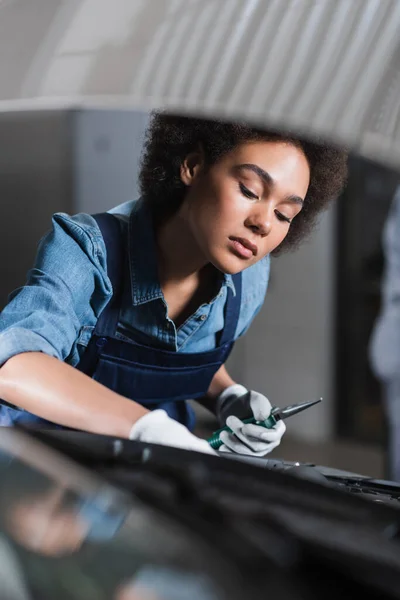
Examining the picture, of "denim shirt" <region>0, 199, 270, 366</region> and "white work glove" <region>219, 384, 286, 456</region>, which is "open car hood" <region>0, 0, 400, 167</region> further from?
"white work glove" <region>219, 384, 286, 456</region>

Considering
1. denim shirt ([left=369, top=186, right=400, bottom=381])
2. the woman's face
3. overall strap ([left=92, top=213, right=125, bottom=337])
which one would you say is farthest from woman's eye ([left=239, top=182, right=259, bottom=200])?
denim shirt ([left=369, top=186, right=400, bottom=381])

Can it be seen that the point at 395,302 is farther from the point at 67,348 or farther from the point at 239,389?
the point at 67,348

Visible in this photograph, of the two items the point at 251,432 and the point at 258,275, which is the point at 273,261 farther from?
the point at 251,432

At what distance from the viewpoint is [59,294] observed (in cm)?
51

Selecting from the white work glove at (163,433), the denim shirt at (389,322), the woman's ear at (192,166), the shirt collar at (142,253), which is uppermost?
the woman's ear at (192,166)

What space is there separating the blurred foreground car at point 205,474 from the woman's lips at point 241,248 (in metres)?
0.14

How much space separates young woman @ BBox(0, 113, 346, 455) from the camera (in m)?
0.51

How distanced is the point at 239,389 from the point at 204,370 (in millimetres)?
33

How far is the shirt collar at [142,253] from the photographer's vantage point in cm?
55

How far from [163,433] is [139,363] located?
6 cm

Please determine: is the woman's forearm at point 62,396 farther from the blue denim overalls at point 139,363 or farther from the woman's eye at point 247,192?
the woman's eye at point 247,192

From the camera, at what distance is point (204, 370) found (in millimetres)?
597

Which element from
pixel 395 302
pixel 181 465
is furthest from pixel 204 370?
pixel 395 302

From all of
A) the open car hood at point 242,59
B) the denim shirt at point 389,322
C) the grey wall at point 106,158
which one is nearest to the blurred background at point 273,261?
the grey wall at point 106,158
